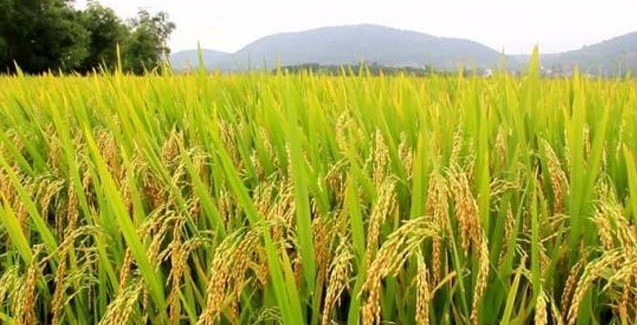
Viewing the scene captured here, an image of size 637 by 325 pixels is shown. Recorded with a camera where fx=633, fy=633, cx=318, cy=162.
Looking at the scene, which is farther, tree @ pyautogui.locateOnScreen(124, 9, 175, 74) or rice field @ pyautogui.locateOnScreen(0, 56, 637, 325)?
tree @ pyautogui.locateOnScreen(124, 9, 175, 74)

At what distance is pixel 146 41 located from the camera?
5600cm

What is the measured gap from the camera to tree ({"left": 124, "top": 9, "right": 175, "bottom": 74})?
5034cm

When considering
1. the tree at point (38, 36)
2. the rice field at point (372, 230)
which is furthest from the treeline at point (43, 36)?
the rice field at point (372, 230)

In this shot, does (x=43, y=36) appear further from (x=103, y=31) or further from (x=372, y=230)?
(x=372, y=230)

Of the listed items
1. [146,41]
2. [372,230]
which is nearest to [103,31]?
[146,41]

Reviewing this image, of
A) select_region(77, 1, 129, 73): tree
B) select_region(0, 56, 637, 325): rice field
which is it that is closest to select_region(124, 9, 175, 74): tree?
select_region(77, 1, 129, 73): tree

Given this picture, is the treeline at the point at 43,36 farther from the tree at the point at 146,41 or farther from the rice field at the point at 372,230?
the rice field at the point at 372,230

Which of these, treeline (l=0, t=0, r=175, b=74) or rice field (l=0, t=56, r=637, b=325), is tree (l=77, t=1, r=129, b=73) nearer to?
treeline (l=0, t=0, r=175, b=74)

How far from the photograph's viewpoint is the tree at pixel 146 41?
165 feet

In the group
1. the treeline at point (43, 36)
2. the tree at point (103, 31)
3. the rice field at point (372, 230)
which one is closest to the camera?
the rice field at point (372, 230)

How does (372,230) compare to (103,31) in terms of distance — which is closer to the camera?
(372,230)

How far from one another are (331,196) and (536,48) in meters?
0.59

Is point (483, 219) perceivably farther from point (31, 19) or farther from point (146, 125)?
point (31, 19)

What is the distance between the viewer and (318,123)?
1.68 m
